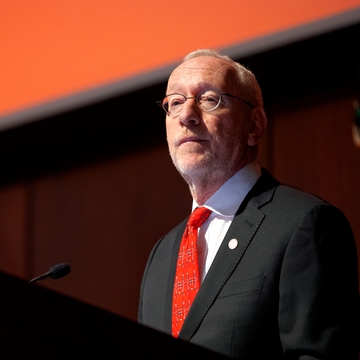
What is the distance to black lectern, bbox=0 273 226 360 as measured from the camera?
40.8 inches

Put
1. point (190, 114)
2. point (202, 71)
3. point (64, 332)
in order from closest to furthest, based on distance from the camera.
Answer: point (64, 332)
point (190, 114)
point (202, 71)

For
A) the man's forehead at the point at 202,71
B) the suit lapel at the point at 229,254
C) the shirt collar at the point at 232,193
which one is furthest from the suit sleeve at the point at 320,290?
the man's forehead at the point at 202,71

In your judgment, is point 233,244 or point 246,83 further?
Result: point 246,83

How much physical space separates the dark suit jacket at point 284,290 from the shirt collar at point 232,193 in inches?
4.6

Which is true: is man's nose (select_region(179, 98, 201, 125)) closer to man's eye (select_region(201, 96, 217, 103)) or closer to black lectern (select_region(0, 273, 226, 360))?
man's eye (select_region(201, 96, 217, 103))

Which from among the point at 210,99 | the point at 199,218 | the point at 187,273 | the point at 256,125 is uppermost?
the point at 210,99

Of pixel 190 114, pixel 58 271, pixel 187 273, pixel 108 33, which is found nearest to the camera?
pixel 58 271

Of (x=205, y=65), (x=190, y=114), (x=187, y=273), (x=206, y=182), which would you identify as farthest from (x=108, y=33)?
(x=187, y=273)

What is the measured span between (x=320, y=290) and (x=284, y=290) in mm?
88

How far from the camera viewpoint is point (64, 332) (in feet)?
3.51

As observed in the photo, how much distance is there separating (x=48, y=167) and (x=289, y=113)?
141 centimetres

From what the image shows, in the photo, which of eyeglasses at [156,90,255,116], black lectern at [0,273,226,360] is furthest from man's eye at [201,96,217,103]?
black lectern at [0,273,226,360]

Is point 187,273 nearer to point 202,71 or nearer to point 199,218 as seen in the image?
point 199,218

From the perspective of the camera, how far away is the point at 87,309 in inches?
42.7
